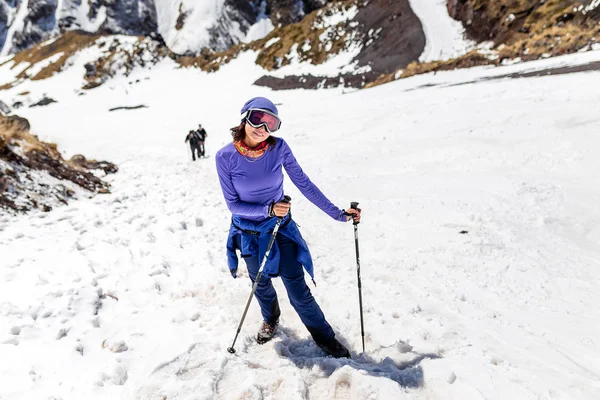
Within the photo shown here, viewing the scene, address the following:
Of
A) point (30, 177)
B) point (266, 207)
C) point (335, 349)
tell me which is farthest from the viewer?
point (30, 177)

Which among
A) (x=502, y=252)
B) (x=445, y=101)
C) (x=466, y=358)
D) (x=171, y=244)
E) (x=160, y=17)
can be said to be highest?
(x=160, y=17)

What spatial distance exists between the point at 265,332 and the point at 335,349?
0.87 meters

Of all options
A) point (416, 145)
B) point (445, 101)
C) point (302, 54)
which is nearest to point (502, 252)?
point (416, 145)

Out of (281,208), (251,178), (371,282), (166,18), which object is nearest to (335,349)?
(281,208)

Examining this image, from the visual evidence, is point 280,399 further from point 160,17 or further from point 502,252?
point 160,17

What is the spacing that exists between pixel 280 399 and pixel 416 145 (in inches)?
428

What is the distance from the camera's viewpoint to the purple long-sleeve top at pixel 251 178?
335 centimetres

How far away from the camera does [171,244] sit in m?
7.01

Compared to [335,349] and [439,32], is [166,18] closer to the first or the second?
[439,32]

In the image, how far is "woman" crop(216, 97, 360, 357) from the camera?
10.8 feet

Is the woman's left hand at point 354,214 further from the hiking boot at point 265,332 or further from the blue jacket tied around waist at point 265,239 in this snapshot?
the hiking boot at point 265,332

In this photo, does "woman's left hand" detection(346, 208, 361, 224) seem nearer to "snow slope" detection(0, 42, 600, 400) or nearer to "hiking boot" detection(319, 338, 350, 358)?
"hiking boot" detection(319, 338, 350, 358)

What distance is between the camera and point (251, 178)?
11.2ft

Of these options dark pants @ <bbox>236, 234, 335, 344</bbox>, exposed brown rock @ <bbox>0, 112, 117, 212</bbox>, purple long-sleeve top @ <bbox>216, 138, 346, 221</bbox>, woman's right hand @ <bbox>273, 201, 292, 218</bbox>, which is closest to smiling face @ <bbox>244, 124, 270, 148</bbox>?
purple long-sleeve top @ <bbox>216, 138, 346, 221</bbox>
